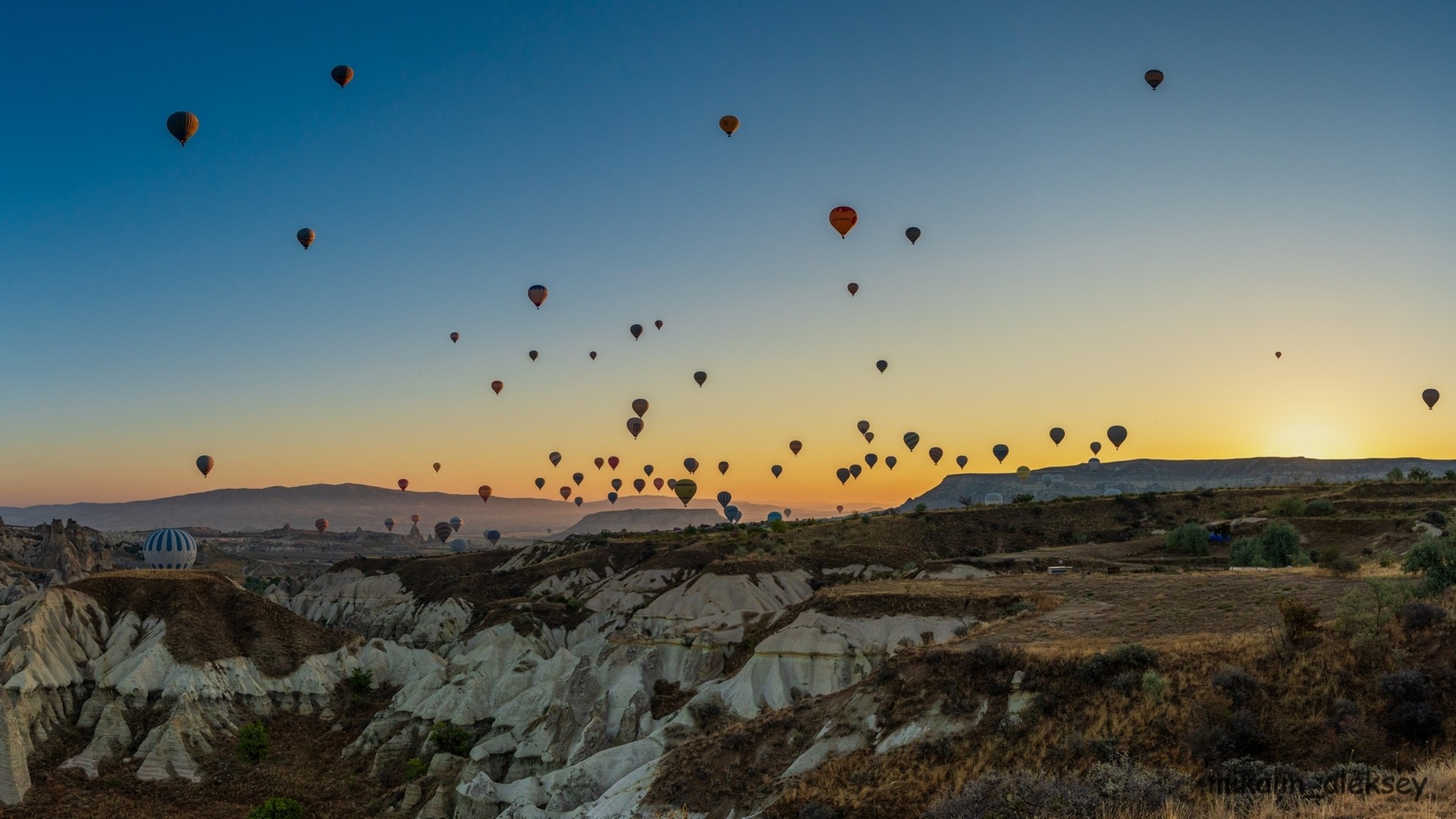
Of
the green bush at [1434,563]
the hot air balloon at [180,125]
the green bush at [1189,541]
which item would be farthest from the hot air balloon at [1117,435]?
the hot air balloon at [180,125]

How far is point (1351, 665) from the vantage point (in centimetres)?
2519

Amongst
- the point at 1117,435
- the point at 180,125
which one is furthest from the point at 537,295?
the point at 1117,435

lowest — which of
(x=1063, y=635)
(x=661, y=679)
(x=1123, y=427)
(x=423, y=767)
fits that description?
(x=423, y=767)

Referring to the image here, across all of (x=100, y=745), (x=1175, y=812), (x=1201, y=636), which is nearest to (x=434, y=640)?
(x=100, y=745)

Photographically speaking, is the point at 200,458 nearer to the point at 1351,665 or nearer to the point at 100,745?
the point at 100,745

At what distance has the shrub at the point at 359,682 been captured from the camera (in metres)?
65.6

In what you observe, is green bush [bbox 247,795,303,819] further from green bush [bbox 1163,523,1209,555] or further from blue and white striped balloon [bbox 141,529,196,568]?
green bush [bbox 1163,523,1209,555]

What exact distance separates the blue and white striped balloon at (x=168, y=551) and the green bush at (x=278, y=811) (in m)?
61.0

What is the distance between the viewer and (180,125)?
58.5m

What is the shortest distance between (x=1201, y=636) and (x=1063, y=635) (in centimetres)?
534

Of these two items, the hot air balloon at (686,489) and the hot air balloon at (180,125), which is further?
the hot air balloon at (686,489)

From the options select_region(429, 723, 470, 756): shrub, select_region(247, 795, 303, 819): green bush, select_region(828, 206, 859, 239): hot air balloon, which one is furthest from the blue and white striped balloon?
select_region(828, 206, 859, 239): hot air balloon

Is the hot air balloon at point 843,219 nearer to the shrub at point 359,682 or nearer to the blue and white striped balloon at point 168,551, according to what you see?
the shrub at point 359,682

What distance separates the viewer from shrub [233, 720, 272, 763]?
54625 mm
